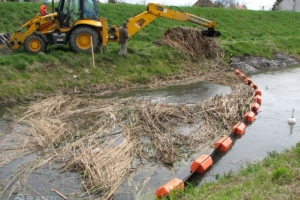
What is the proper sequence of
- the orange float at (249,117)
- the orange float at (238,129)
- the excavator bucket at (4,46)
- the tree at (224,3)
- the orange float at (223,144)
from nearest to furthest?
1. the orange float at (223,144)
2. the orange float at (238,129)
3. the orange float at (249,117)
4. the excavator bucket at (4,46)
5. the tree at (224,3)

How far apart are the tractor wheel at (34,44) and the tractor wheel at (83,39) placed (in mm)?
1173

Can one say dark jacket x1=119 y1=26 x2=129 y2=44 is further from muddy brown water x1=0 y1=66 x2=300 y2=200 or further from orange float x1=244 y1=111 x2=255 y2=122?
orange float x1=244 y1=111 x2=255 y2=122

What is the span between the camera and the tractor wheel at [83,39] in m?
14.9

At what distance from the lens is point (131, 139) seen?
8539mm

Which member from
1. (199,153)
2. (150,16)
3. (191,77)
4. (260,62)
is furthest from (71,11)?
(260,62)

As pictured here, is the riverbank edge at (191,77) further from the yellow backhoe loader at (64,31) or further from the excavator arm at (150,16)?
the excavator arm at (150,16)

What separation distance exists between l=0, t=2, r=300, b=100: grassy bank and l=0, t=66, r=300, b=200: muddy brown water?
4.86ft

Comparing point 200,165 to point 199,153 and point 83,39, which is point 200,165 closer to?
point 199,153

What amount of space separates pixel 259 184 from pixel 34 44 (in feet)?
38.6

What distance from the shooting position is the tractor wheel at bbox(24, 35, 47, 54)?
14.6m

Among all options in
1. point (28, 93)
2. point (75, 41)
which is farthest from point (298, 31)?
point (28, 93)

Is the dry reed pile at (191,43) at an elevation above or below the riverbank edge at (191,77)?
above

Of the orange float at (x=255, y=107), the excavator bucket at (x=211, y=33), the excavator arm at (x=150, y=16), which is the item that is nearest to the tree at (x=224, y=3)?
the excavator bucket at (x=211, y=33)

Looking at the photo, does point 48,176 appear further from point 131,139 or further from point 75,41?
point 75,41
